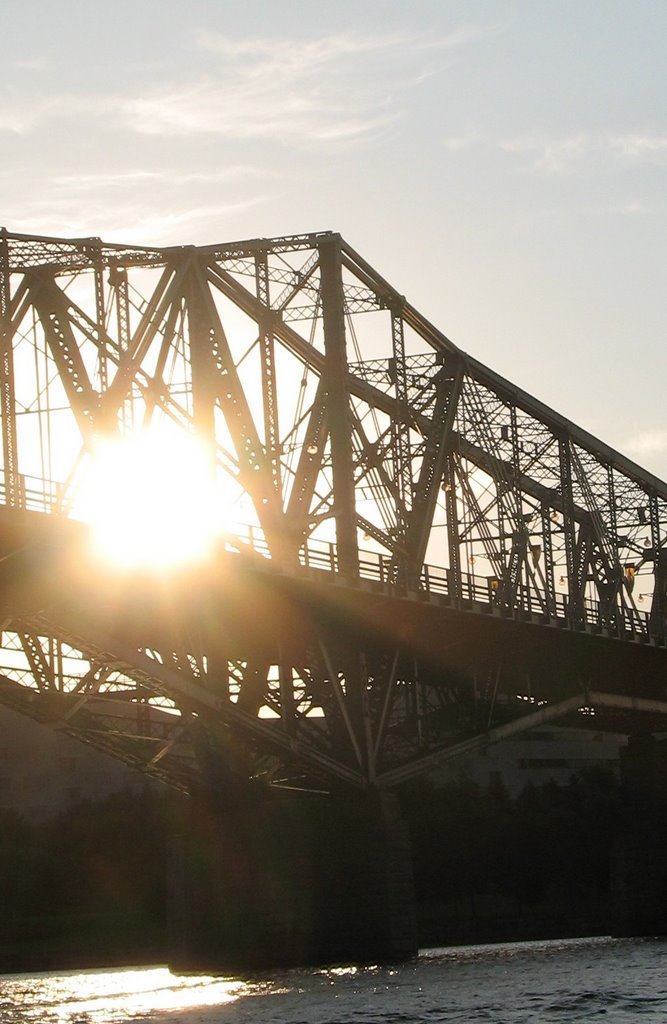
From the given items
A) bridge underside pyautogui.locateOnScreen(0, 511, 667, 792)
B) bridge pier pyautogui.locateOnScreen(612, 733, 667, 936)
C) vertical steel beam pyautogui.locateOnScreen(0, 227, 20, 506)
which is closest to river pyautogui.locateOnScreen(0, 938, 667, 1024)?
bridge underside pyautogui.locateOnScreen(0, 511, 667, 792)

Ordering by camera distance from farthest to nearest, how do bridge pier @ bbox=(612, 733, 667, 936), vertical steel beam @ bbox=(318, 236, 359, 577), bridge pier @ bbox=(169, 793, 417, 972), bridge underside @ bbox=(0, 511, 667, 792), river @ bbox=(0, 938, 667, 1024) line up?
bridge pier @ bbox=(612, 733, 667, 936)
vertical steel beam @ bbox=(318, 236, 359, 577)
bridge pier @ bbox=(169, 793, 417, 972)
bridge underside @ bbox=(0, 511, 667, 792)
river @ bbox=(0, 938, 667, 1024)

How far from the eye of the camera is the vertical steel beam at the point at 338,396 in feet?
253

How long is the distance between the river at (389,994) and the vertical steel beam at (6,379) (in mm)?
16188

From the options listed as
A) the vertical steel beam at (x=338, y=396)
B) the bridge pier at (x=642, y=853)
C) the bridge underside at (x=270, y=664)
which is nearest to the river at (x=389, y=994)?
the bridge underside at (x=270, y=664)

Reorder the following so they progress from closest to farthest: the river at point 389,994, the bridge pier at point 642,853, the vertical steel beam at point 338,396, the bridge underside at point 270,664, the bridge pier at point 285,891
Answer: the river at point 389,994, the bridge underside at point 270,664, the bridge pier at point 285,891, the vertical steel beam at point 338,396, the bridge pier at point 642,853

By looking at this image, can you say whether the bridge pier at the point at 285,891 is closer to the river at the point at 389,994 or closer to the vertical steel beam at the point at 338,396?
the river at the point at 389,994

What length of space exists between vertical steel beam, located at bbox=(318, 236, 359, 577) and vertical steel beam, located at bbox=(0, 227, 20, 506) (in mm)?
16279

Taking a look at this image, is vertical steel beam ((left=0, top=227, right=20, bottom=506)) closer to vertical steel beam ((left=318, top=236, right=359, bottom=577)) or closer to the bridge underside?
the bridge underside

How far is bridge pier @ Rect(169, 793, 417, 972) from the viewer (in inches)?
2788

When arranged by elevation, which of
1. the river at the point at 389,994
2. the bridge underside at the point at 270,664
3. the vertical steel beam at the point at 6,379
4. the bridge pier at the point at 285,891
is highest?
the vertical steel beam at the point at 6,379

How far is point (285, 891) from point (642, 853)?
2851cm

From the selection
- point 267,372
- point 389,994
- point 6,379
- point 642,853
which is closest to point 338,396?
point 267,372

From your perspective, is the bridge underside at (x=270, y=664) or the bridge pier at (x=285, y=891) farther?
the bridge pier at (x=285, y=891)

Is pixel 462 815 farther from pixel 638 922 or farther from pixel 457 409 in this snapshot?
pixel 457 409
